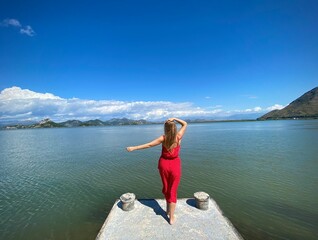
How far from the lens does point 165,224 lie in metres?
6.03

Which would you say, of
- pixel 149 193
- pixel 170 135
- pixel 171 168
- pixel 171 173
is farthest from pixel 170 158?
pixel 149 193

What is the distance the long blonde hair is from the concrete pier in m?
2.67

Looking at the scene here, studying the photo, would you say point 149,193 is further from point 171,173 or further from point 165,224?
point 171,173

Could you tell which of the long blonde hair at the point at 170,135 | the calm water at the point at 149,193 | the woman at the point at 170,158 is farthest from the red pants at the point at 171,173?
the calm water at the point at 149,193

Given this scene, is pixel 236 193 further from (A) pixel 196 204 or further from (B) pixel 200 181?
(A) pixel 196 204

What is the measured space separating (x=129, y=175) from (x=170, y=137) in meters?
11.3

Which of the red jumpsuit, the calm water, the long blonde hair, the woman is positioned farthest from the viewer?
the calm water

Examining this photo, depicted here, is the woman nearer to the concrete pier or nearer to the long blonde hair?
Result: the long blonde hair

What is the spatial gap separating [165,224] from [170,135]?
3.15 metres

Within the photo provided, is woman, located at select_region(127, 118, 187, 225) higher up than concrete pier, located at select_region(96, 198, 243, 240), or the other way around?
woman, located at select_region(127, 118, 187, 225)

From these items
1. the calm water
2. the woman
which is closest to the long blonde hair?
the woman

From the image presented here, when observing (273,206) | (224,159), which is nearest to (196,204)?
(273,206)

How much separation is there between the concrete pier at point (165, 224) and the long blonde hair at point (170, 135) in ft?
8.77

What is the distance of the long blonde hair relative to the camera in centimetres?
531
